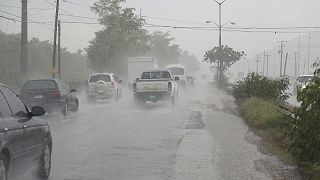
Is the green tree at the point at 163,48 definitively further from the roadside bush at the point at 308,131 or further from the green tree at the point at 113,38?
the roadside bush at the point at 308,131

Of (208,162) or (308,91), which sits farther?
(208,162)

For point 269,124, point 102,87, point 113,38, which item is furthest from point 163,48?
point 269,124

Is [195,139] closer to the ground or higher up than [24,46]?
closer to the ground

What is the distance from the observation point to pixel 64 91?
930 inches

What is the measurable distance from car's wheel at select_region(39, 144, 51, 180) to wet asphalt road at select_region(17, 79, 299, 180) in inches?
8.0

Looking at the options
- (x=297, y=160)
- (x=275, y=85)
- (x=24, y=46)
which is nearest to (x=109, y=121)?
(x=275, y=85)

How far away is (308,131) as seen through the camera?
375 inches

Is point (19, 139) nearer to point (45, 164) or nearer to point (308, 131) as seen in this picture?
point (45, 164)

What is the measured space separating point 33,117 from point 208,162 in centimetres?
385

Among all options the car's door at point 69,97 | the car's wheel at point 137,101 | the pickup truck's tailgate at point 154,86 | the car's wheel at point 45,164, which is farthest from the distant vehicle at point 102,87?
the car's wheel at point 45,164

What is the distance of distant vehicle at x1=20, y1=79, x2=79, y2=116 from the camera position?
22.7m

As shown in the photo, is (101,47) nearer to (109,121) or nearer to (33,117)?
(109,121)

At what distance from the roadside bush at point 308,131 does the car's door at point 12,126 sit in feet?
15.2

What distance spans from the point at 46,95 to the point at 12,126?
15641mm
